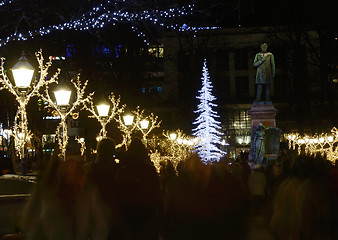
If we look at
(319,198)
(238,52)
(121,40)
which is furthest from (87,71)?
(238,52)

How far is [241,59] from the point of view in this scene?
88.6 metres

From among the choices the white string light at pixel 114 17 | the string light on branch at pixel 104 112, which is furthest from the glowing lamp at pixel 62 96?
Result: the string light on branch at pixel 104 112

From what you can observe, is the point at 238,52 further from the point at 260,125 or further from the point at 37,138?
the point at 260,125

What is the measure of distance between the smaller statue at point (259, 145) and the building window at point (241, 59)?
58782mm

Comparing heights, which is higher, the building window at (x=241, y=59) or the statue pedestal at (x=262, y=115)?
the building window at (x=241, y=59)

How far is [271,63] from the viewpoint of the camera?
108 ft

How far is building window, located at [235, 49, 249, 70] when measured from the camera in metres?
88.2

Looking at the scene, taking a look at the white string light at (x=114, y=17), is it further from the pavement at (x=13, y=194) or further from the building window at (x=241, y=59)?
the building window at (x=241, y=59)

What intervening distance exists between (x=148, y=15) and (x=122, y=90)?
1317 inches

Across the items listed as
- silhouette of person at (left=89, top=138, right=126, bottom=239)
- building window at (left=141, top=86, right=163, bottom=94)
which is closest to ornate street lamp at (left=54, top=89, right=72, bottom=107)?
silhouette of person at (left=89, top=138, right=126, bottom=239)

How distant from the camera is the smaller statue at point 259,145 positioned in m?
29.6

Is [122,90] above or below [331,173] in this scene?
above

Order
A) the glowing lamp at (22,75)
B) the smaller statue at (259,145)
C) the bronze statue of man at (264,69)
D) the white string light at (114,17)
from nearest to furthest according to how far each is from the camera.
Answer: the white string light at (114,17) → the glowing lamp at (22,75) → the smaller statue at (259,145) → the bronze statue of man at (264,69)

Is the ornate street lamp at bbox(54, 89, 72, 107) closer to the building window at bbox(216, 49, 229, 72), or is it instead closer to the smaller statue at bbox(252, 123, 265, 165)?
the smaller statue at bbox(252, 123, 265, 165)
